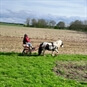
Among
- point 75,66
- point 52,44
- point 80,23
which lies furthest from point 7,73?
point 80,23

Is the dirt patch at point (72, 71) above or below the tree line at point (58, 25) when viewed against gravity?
below

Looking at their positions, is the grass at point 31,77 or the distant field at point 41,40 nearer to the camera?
the grass at point 31,77

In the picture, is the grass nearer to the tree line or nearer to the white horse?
the white horse

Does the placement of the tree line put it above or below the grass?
above

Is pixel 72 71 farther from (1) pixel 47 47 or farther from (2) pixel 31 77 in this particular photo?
(1) pixel 47 47

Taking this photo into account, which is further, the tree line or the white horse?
the tree line

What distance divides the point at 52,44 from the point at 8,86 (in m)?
8.59

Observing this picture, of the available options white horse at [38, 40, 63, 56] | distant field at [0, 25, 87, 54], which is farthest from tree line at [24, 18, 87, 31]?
white horse at [38, 40, 63, 56]

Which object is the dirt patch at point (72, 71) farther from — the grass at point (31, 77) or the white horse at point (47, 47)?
the white horse at point (47, 47)

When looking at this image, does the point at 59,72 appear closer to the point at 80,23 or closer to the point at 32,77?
the point at 32,77

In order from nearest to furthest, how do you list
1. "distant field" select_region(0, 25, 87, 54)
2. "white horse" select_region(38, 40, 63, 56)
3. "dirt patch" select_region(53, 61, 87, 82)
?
"dirt patch" select_region(53, 61, 87, 82) < "white horse" select_region(38, 40, 63, 56) < "distant field" select_region(0, 25, 87, 54)

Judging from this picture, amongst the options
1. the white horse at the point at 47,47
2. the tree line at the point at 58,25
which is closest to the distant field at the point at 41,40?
the white horse at the point at 47,47

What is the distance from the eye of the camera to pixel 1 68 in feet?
37.5

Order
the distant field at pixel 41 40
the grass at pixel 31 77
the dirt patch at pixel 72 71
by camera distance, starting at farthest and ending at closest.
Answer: the distant field at pixel 41 40
the dirt patch at pixel 72 71
the grass at pixel 31 77
